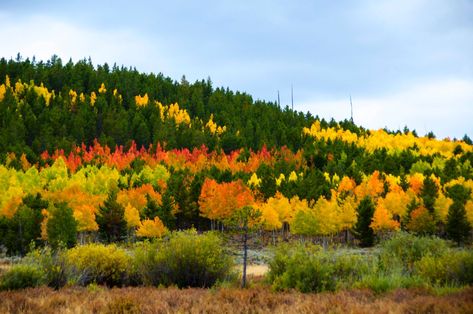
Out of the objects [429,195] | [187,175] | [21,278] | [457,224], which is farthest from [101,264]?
[187,175]

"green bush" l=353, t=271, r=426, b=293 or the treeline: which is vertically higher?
the treeline

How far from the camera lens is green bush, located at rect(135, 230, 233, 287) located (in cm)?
2102

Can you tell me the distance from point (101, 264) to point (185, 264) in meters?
4.21

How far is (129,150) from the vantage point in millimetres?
146500

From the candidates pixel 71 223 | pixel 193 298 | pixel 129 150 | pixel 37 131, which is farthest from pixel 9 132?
pixel 193 298

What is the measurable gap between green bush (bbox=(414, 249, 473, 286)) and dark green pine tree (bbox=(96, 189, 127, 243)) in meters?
53.3

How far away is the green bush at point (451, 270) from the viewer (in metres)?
18.5

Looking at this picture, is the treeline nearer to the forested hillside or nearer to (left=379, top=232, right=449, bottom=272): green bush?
the forested hillside

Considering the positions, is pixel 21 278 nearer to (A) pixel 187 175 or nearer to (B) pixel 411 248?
(B) pixel 411 248

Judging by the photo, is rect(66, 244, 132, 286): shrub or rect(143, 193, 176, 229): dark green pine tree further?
rect(143, 193, 176, 229): dark green pine tree

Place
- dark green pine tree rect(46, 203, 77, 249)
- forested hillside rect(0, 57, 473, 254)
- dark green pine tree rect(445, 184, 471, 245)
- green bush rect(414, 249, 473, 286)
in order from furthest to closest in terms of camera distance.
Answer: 1. forested hillside rect(0, 57, 473, 254)
2. dark green pine tree rect(445, 184, 471, 245)
3. dark green pine tree rect(46, 203, 77, 249)
4. green bush rect(414, 249, 473, 286)

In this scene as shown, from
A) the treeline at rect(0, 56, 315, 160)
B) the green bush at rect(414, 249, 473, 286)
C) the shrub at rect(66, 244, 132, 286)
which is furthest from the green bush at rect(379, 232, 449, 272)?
the treeline at rect(0, 56, 315, 160)

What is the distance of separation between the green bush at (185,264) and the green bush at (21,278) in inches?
180

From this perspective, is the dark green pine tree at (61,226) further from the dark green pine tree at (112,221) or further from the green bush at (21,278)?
the green bush at (21,278)
